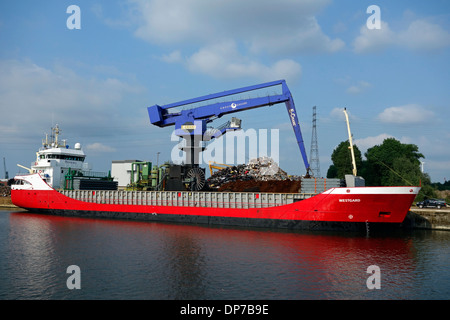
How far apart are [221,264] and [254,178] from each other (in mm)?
30074

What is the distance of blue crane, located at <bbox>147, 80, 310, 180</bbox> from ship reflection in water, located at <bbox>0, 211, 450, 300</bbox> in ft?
41.2

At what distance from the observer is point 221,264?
16.5 meters

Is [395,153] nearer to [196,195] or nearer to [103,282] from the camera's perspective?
[196,195]

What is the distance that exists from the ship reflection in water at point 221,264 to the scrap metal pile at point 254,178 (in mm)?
8477

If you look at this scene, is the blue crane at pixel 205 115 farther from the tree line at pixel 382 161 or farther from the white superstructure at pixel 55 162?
the tree line at pixel 382 161

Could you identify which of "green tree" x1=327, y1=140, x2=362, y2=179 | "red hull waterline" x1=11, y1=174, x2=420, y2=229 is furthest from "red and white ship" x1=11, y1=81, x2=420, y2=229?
"green tree" x1=327, y1=140, x2=362, y2=179

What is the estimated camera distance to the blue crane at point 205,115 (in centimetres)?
3316

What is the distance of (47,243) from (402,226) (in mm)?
30440

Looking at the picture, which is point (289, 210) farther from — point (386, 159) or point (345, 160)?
point (386, 159)

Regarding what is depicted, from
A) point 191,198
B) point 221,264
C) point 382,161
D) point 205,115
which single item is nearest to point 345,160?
point 382,161

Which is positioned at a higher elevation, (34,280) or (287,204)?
(287,204)
